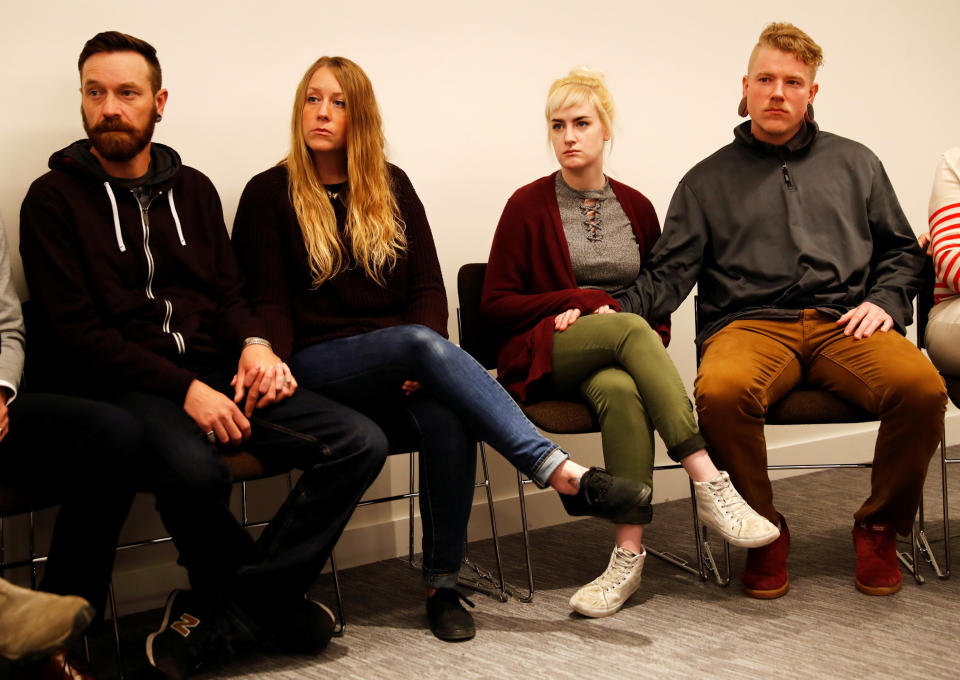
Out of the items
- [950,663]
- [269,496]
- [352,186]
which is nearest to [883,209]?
[950,663]

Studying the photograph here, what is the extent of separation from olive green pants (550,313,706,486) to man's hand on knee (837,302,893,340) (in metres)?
0.52

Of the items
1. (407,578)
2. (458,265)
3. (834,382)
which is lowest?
(407,578)

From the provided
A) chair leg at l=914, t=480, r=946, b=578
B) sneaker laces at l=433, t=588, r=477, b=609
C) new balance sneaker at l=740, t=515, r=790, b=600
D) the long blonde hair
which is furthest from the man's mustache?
chair leg at l=914, t=480, r=946, b=578

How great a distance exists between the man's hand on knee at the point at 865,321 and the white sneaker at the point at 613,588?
2.66ft

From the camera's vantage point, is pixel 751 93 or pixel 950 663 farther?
pixel 751 93

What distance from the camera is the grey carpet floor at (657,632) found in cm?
191

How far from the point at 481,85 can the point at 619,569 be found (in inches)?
65.9

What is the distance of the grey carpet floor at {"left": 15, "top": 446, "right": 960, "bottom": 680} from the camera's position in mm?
1911

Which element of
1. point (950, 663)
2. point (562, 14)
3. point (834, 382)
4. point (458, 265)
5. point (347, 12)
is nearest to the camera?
point (950, 663)

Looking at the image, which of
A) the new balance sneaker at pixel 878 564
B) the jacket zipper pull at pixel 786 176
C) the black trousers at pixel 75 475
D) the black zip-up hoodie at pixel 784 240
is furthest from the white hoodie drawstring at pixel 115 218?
the new balance sneaker at pixel 878 564

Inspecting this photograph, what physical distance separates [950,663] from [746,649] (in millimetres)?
398

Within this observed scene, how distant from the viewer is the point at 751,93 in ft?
8.72

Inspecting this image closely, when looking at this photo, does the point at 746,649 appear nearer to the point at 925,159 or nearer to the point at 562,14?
the point at 562,14

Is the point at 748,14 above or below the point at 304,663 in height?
above
